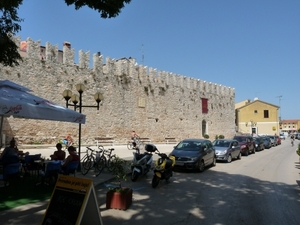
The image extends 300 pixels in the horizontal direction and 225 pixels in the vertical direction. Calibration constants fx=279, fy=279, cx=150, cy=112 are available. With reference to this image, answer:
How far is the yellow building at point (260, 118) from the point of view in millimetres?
60062

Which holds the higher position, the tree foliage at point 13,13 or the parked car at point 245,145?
the tree foliage at point 13,13

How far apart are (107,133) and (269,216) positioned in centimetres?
1908

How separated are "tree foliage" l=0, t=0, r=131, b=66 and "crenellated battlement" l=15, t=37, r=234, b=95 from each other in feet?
36.7

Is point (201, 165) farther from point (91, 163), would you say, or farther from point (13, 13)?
point (13, 13)

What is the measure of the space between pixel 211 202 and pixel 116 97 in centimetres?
1873

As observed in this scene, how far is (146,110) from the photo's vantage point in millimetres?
27359

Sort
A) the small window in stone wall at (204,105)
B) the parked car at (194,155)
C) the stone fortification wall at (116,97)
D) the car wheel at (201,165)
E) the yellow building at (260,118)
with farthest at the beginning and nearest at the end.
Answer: the yellow building at (260,118), the small window in stone wall at (204,105), the stone fortification wall at (116,97), the car wheel at (201,165), the parked car at (194,155)

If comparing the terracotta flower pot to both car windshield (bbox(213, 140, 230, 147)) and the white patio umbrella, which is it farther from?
car windshield (bbox(213, 140, 230, 147))

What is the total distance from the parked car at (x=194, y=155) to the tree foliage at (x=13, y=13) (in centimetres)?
669

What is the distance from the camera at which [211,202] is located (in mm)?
6625

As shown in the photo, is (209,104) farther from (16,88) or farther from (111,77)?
(16,88)

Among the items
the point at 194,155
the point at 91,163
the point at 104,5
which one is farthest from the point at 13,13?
the point at 194,155

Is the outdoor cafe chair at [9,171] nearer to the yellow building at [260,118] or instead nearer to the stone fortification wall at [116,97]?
the stone fortification wall at [116,97]

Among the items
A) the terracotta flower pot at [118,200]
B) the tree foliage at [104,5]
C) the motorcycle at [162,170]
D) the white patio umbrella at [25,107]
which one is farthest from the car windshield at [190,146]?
the tree foliage at [104,5]
